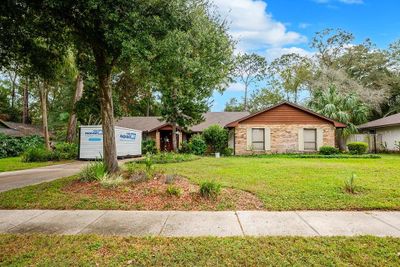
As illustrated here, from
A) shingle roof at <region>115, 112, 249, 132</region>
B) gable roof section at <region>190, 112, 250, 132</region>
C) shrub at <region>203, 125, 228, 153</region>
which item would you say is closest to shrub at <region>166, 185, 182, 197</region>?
shrub at <region>203, 125, 228, 153</region>

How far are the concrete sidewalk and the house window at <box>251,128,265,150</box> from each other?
15.7 m

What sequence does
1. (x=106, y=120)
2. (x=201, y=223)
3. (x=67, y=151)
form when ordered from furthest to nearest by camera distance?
1. (x=67, y=151)
2. (x=106, y=120)
3. (x=201, y=223)

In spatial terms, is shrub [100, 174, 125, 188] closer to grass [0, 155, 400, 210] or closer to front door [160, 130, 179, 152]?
grass [0, 155, 400, 210]

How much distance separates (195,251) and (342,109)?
2456 cm

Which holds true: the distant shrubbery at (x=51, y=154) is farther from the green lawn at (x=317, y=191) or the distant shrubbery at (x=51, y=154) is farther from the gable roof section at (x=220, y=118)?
the green lawn at (x=317, y=191)

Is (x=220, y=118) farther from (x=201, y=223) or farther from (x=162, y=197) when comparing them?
(x=201, y=223)

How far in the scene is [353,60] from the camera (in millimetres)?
36031

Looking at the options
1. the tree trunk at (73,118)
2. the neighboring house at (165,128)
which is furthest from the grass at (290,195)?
the neighboring house at (165,128)

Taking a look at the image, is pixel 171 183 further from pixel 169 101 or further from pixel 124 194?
pixel 169 101

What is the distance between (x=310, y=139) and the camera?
2095cm

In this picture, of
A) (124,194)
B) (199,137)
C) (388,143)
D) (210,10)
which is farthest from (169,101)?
(388,143)

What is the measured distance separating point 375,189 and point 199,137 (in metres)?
15.9

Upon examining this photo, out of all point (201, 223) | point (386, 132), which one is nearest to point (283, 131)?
point (386, 132)

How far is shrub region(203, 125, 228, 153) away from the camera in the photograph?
71.4 feet
